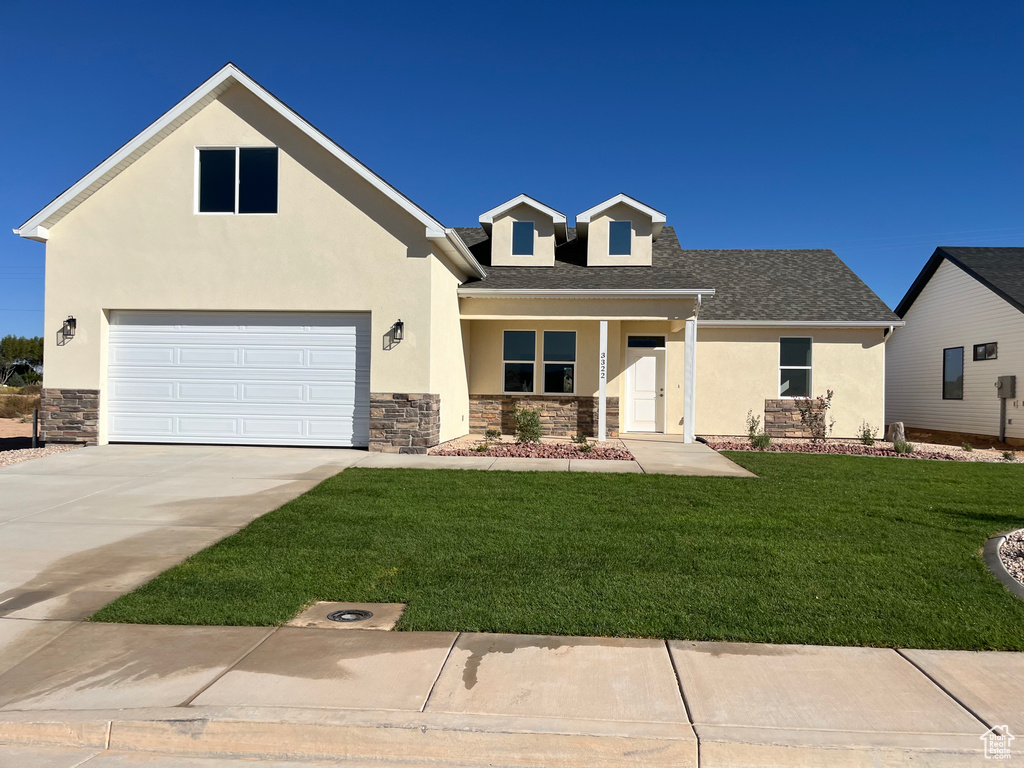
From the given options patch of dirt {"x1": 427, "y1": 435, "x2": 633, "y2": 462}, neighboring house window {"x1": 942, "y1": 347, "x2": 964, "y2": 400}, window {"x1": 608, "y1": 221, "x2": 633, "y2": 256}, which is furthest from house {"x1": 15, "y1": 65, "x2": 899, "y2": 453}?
neighboring house window {"x1": 942, "y1": 347, "x2": 964, "y2": 400}

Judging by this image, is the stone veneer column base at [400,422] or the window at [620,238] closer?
the stone veneer column base at [400,422]

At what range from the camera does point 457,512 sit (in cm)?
768

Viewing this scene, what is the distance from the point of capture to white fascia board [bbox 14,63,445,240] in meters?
12.3

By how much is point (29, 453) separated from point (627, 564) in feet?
38.1

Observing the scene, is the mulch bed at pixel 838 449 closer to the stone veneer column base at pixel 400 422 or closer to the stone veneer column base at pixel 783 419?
the stone veneer column base at pixel 783 419

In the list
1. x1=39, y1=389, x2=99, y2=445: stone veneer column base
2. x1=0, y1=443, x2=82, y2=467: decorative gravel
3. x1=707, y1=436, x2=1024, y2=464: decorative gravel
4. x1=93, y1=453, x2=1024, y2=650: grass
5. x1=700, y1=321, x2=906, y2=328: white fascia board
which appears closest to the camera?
x1=93, y1=453, x2=1024, y2=650: grass

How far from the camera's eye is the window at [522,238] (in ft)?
56.1

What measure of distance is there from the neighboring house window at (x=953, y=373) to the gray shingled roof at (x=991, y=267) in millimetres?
2277

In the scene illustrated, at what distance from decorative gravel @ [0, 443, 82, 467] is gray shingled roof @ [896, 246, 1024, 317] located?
69.3ft

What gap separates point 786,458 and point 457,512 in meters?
7.62

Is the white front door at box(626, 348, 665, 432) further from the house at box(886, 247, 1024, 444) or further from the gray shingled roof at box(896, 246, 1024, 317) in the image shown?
the gray shingled roof at box(896, 246, 1024, 317)

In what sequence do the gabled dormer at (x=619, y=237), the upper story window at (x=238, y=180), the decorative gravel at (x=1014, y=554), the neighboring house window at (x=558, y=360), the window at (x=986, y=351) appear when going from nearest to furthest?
the decorative gravel at (x=1014, y=554)
the upper story window at (x=238, y=180)
the neighboring house window at (x=558, y=360)
the gabled dormer at (x=619, y=237)
the window at (x=986, y=351)

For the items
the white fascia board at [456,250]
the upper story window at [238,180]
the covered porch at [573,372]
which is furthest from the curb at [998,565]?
the upper story window at [238,180]

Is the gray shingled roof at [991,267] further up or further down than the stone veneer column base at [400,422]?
further up
